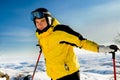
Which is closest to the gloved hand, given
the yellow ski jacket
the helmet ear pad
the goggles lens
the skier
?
the skier

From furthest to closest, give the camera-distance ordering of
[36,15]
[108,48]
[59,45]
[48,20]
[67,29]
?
[36,15]
[48,20]
[59,45]
[67,29]
[108,48]

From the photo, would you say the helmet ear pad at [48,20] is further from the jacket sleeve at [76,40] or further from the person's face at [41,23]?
the jacket sleeve at [76,40]

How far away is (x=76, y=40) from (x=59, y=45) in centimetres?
46

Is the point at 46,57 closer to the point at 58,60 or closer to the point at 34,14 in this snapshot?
the point at 58,60

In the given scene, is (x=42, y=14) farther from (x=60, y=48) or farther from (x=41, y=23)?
(x=60, y=48)

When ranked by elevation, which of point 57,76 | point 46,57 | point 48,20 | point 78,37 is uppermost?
point 48,20

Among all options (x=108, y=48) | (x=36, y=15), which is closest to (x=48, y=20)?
(x=36, y=15)

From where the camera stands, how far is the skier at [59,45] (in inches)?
227

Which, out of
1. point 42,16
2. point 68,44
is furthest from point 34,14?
point 68,44

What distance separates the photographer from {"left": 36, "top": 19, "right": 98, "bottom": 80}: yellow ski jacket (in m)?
5.80

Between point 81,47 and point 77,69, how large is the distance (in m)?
0.62

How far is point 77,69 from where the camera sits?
6.21m

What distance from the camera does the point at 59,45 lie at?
6.05 metres

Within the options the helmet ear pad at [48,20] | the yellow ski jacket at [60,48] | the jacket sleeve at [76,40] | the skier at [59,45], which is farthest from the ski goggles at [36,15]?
the jacket sleeve at [76,40]
